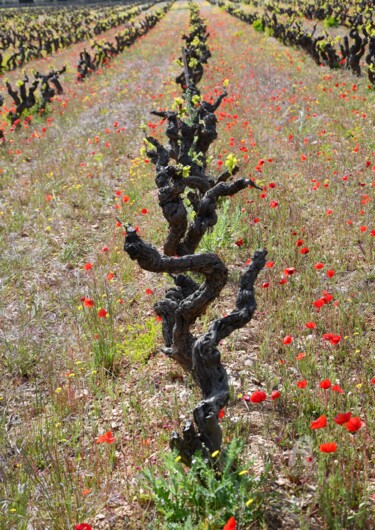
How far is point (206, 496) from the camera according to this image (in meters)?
2.67

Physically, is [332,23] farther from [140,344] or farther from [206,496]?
[206,496]

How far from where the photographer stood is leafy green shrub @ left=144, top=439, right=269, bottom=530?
2.62m

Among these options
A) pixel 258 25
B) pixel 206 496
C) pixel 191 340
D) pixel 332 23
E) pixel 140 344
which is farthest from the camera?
pixel 258 25

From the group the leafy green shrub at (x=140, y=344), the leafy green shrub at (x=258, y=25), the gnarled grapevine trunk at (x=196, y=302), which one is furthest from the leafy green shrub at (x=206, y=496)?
the leafy green shrub at (x=258, y=25)

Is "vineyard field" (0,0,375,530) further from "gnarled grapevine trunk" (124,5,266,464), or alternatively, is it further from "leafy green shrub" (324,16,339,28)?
"leafy green shrub" (324,16,339,28)

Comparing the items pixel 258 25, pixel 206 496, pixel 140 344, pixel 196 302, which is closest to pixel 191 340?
pixel 196 302

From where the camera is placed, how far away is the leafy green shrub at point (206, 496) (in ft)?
8.58

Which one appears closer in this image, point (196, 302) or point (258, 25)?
point (196, 302)

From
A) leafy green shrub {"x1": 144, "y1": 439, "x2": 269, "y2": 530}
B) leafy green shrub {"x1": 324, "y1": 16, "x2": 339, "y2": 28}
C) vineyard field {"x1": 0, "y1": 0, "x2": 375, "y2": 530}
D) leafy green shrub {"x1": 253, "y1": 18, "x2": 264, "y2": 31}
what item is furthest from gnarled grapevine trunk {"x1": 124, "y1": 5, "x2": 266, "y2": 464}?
leafy green shrub {"x1": 253, "y1": 18, "x2": 264, "y2": 31}

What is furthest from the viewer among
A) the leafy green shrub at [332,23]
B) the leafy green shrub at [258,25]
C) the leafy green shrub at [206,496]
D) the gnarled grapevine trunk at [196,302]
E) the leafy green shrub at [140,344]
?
the leafy green shrub at [258,25]

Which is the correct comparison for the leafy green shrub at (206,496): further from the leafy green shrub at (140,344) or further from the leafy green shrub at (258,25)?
the leafy green shrub at (258,25)

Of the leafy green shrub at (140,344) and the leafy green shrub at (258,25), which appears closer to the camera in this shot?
the leafy green shrub at (140,344)

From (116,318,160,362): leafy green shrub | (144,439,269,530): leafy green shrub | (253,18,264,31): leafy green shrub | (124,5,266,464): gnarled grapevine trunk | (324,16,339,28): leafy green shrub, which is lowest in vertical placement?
(116,318,160,362): leafy green shrub

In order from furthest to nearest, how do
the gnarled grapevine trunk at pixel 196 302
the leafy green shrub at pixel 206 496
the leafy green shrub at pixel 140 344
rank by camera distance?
the leafy green shrub at pixel 140 344 → the gnarled grapevine trunk at pixel 196 302 → the leafy green shrub at pixel 206 496
